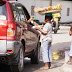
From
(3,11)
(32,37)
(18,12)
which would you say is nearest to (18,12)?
(18,12)

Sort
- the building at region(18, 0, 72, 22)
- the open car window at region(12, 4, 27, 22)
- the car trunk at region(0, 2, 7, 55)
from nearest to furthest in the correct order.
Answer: the car trunk at region(0, 2, 7, 55) < the open car window at region(12, 4, 27, 22) < the building at region(18, 0, 72, 22)

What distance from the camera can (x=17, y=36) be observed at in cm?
703

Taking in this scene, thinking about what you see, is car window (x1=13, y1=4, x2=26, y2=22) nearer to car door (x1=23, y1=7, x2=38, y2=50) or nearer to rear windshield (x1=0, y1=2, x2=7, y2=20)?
car door (x1=23, y1=7, x2=38, y2=50)

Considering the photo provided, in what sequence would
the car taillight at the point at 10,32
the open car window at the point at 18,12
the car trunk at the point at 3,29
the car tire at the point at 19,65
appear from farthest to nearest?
the open car window at the point at 18,12 < the car tire at the point at 19,65 < the car taillight at the point at 10,32 < the car trunk at the point at 3,29

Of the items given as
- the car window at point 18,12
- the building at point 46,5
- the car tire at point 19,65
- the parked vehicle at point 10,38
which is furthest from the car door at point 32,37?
the building at point 46,5

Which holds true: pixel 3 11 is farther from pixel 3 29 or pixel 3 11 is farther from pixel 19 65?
pixel 19 65

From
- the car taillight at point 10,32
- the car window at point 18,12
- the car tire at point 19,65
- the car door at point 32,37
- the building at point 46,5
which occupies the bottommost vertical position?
the building at point 46,5

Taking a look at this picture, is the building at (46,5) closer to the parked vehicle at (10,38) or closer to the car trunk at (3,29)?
the parked vehicle at (10,38)

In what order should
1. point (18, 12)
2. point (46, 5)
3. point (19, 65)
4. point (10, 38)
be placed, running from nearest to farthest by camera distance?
point (10, 38) → point (19, 65) → point (18, 12) → point (46, 5)

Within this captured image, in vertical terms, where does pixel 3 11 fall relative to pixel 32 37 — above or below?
→ above

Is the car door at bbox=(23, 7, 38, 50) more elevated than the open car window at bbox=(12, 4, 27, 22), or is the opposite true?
the open car window at bbox=(12, 4, 27, 22)

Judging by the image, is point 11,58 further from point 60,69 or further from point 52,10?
point 52,10

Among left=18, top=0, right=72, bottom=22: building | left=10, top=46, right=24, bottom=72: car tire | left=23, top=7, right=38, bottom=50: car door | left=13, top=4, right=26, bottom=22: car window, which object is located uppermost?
left=13, top=4, right=26, bottom=22: car window

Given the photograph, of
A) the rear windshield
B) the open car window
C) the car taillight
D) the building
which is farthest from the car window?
the building
